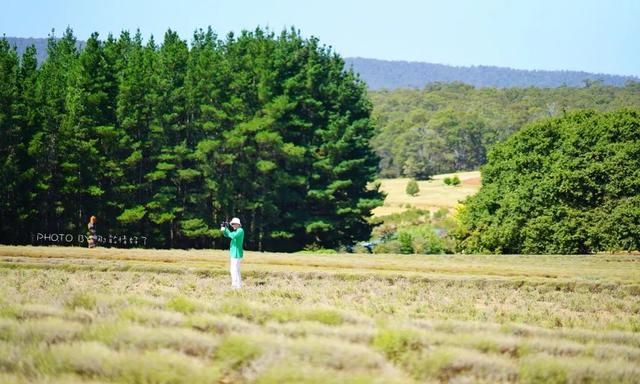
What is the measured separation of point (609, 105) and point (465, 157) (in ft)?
169

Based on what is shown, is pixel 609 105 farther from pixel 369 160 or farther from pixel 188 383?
pixel 188 383

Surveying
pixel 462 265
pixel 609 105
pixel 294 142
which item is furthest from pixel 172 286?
pixel 609 105

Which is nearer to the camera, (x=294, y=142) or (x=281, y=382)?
(x=281, y=382)

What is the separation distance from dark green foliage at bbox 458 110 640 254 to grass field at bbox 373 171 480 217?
4151 centimetres

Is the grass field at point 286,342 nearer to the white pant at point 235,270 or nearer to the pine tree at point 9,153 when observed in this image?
the white pant at point 235,270

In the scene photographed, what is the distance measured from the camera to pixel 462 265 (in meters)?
27.7

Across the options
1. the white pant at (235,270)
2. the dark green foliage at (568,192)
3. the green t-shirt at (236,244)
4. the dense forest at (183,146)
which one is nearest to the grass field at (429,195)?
the dense forest at (183,146)

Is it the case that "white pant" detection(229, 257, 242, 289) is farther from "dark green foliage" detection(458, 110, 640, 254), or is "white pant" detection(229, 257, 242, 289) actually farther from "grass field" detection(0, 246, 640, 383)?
"dark green foliage" detection(458, 110, 640, 254)

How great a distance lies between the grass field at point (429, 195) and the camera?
100m

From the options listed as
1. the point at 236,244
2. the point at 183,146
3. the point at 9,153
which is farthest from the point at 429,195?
the point at 236,244

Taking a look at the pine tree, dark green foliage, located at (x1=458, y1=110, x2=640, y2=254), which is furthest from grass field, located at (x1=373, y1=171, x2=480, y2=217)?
the pine tree

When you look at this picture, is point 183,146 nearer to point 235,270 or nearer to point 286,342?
point 235,270

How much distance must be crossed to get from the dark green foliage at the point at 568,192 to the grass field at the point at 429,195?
1634 inches

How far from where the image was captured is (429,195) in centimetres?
11288
